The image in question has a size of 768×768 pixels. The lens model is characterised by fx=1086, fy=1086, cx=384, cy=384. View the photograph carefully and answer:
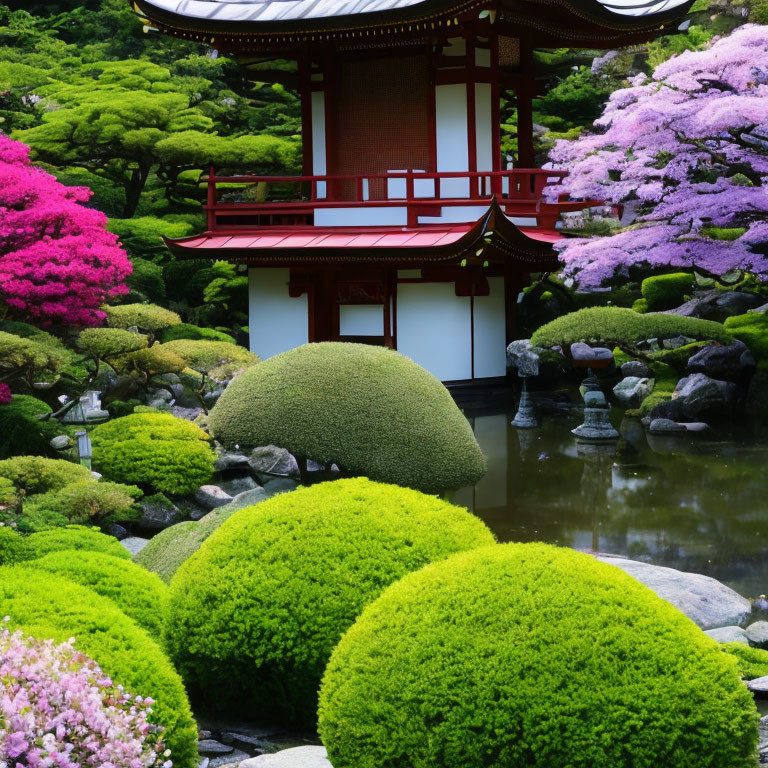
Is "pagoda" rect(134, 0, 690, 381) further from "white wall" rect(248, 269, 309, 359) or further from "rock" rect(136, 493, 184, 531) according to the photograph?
"rock" rect(136, 493, 184, 531)

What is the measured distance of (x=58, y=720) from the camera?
315 cm

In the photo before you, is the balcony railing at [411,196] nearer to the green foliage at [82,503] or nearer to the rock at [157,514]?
the rock at [157,514]

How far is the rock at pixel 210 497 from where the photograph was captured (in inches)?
428

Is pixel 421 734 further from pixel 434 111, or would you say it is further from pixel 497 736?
pixel 434 111

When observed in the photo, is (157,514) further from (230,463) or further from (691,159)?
(691,159)

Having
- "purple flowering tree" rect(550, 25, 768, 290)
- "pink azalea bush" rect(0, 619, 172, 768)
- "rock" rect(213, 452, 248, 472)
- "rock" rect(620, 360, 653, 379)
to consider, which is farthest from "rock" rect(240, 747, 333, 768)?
"rock" rect(620, 360, 653, 379)

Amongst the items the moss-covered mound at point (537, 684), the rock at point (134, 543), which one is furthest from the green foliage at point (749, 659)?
the rock at point (134, 543)

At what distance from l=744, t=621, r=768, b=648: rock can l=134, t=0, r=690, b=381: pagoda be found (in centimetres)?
1013

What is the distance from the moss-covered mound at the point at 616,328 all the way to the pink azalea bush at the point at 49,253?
5.77m

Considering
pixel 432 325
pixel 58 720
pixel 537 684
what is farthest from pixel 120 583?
pixel 432 325

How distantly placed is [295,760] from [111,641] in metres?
0.93

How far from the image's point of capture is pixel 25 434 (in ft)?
36.1

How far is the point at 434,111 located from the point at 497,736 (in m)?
16.0

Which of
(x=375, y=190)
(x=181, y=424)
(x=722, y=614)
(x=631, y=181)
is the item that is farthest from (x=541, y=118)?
(x=722, y=614)
